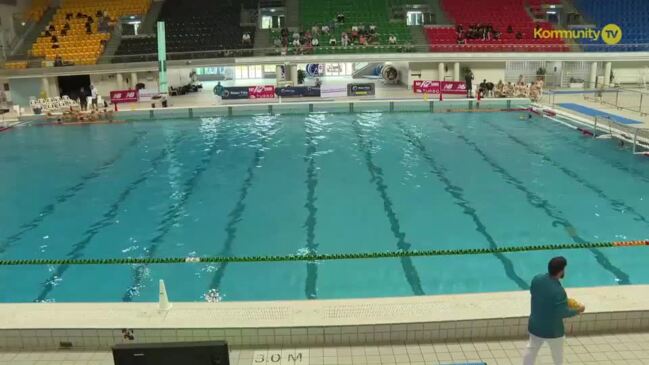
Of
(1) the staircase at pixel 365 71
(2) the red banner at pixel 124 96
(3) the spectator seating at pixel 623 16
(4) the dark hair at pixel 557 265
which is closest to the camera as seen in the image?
(4) the dark hair at pixel 557 265

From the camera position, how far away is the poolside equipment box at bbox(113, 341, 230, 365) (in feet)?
8.76

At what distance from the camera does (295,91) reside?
22.5 metres

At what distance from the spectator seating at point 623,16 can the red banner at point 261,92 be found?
1461 centimetres

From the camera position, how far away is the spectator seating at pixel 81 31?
992 inches

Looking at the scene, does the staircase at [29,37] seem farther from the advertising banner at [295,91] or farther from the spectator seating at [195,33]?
the advertising banner at [295,91]

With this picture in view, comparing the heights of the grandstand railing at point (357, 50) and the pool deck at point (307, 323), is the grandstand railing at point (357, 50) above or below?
above

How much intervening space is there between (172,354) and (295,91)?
2029 centimetres

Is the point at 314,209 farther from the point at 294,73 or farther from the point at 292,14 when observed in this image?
the point at 292,14

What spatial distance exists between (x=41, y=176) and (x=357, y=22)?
19.9 meters

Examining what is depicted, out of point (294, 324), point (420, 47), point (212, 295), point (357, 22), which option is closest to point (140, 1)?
point (357, 22)

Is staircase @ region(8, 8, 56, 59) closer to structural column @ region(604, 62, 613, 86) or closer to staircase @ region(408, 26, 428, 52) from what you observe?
staircase @ region(408, 26, 428, 52)

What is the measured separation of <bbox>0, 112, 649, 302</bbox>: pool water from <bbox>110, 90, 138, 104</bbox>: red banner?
21.8 ft

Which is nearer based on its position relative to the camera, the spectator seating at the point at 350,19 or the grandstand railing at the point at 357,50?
the grandstand railing at the point at 357,50

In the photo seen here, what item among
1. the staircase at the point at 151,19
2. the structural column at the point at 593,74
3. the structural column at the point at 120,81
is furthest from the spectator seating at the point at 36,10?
the structural column at the point at 593,74
